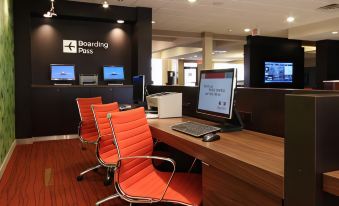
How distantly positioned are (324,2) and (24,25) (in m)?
6.46

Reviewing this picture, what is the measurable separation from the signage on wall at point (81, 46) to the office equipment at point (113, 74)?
537 millimetres

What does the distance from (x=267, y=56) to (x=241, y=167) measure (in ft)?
32.9

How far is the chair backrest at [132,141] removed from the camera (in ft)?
6.89

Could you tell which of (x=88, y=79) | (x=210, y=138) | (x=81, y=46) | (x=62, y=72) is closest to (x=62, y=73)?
(x=62, y=72)

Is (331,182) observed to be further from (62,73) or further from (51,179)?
(62,73)

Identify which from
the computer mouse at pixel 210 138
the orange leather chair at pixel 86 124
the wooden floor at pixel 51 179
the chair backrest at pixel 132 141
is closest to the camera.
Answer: the computer mouse at pixel 210 138

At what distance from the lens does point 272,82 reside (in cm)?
1081

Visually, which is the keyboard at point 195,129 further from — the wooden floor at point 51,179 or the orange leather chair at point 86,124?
the orange leather chair at point 86,124

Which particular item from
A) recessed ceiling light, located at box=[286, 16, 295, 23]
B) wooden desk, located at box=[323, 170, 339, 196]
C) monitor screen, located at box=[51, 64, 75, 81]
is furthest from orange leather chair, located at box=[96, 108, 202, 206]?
→ recessed ceiling light, located at box=[286, 16, 295, 23]

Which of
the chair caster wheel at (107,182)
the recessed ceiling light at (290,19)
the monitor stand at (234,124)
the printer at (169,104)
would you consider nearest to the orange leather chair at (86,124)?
the chair caster wheel at (107,182)

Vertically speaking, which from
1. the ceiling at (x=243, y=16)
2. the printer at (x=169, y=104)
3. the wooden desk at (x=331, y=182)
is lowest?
the wooden desk at (x=331, y=182)

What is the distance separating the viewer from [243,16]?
26.5 feet

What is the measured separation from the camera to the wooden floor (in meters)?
3.23

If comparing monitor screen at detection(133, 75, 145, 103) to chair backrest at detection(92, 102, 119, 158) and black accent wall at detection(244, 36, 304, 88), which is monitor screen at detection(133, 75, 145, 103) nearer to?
chair backrest at detection(92, 102, 119, 158)
